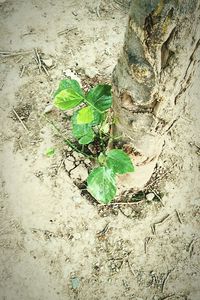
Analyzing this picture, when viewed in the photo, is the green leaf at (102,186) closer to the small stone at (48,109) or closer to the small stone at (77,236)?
the small stone at (77,236)

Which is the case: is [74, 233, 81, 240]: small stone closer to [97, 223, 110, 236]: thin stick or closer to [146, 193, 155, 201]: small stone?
[97, 223, 110, 236]: thin stick

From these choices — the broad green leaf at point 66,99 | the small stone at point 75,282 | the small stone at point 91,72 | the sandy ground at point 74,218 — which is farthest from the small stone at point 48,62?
the small stone at point 75,282

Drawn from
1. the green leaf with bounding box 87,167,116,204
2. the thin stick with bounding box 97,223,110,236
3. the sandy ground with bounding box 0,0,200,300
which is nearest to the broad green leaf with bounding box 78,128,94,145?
the green leaf with bounding box 87,167,116,204

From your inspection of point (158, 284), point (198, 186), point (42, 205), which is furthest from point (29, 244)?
point (198, 186)

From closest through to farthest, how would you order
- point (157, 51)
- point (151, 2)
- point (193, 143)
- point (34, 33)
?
1. point (151, 2)
2. point (157, 51)
3. point (193, 143)
4. point (34, 33)

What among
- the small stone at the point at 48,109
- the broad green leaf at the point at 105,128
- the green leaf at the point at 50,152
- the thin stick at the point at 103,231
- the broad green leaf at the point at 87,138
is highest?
the broad green leaf at the point at 87,138

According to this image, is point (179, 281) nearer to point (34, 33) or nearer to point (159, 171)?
point (159, 171)
